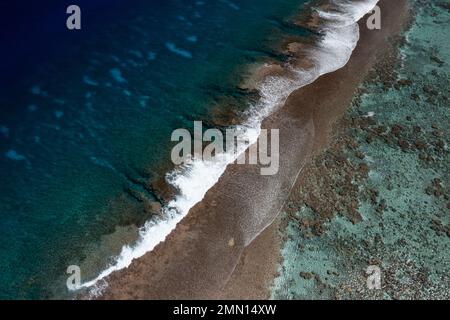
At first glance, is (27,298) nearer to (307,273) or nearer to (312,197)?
(307,273)

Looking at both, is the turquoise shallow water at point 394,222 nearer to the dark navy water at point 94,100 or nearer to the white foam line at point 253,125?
the white foam line at point 253,125

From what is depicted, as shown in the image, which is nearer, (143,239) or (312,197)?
(143,239)

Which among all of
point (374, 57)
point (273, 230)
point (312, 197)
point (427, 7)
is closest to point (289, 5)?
point (374, 57)

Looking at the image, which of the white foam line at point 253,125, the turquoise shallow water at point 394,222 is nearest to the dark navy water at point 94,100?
the white foam line at point 253,125

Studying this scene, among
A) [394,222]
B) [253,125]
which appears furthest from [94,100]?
[394,222]

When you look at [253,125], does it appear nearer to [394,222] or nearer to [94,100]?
[394,222]

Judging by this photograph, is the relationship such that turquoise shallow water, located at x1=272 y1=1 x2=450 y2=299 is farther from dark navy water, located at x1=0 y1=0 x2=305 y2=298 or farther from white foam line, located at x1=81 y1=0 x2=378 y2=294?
dark navy water, located at x1=0 y1=0 x2=305 y2=298
